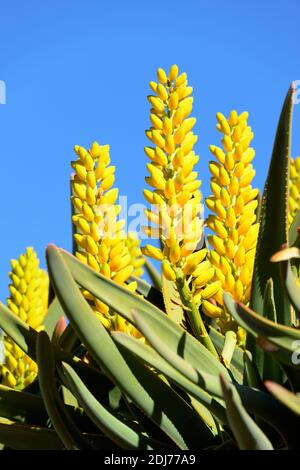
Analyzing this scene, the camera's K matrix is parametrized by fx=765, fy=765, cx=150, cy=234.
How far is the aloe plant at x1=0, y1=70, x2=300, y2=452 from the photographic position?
0.94 metres

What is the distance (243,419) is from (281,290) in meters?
0.28

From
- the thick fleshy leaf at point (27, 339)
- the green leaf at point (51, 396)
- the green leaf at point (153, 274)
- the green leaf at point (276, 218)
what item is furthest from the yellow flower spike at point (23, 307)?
the green leaf at point (276, 218)

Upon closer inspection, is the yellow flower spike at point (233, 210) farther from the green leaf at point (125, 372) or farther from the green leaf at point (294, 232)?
the green leaf at point (125, 372)

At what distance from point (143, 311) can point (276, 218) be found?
9.0 inches

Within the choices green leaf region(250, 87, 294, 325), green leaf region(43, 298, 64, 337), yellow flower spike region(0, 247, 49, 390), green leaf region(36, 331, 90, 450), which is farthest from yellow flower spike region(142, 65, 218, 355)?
yellow flower spike region(0, 247, 49, 390)

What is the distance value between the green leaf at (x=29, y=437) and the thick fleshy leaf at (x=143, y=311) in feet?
0.88

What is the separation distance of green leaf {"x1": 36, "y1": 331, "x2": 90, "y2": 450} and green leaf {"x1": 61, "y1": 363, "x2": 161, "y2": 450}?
A: 45mm

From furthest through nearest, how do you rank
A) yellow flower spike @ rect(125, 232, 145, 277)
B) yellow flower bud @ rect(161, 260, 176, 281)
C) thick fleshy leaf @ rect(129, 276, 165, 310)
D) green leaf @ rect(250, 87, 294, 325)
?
1. yellow flower spike @ rect(125, 232, 145, 277)
2. thick fleshy leaf @ rect(129, 276, 165, 310)
3. yellow flower bud @ rect(161, 260, 176, 281)
4. green leaf @ rect(250, 87, 294, 325)

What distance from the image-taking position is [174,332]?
104 centimetres

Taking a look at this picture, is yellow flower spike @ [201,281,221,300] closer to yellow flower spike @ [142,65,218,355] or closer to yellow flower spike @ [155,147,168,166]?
yellow flower spike @ [142,65,218,355]
